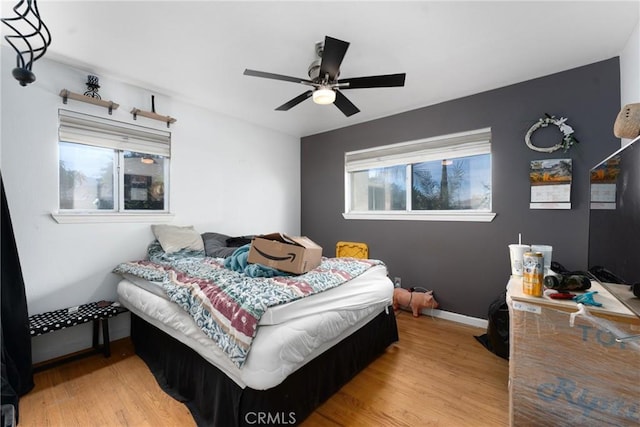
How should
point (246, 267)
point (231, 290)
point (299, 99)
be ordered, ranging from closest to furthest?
point (231, 290) → point (246, 267) → point (299, 99)

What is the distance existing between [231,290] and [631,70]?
3238mm

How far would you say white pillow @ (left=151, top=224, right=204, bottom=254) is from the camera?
270cm

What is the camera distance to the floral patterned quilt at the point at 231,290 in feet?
4.42

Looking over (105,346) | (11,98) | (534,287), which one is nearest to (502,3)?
(534,287)

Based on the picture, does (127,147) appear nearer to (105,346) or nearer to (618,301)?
(105,346)

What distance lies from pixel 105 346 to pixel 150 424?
1127mm

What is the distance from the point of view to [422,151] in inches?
130

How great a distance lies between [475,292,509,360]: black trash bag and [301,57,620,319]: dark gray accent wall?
0.53 metres

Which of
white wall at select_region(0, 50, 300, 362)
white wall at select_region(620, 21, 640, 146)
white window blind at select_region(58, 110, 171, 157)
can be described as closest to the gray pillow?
white wall at select_region(0, 50, 300, 362)

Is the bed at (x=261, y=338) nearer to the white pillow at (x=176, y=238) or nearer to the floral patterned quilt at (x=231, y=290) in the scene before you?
the floral patterned quilt at (x=231, y=290)

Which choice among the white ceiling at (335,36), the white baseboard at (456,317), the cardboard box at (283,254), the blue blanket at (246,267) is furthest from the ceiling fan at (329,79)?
the white baseboard at (456,317)

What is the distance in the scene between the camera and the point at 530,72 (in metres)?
2.47

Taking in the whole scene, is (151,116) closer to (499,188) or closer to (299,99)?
(299,99)

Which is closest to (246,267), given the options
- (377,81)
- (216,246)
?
(216,246)
